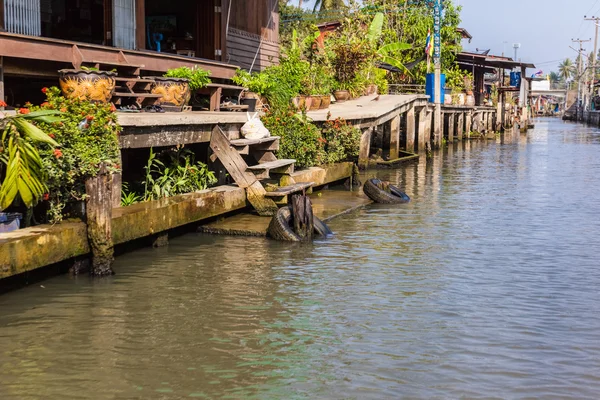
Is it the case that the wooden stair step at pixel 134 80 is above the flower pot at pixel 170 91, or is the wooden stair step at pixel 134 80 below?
above

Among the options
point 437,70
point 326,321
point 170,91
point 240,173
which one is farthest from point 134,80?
point 437,70

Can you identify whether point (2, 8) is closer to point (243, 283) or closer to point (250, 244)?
point (250, 244)

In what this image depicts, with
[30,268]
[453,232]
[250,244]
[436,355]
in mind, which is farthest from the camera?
[453,232]

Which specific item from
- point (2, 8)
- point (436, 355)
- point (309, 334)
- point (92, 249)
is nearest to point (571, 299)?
point (436, 355)

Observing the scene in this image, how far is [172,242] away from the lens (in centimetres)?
1147

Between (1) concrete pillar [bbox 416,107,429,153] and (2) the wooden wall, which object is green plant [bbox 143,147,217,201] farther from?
(1) concrete pillar [bbox 416,107,429,153]

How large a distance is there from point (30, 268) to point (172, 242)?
11.7ft

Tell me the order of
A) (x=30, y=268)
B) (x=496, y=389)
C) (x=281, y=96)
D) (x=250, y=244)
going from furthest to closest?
(x=281, y=96) < (x=250, y=244) < (x=30, y=268) < (x=496, y=389)

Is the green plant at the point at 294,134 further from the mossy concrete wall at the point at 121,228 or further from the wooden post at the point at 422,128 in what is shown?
the wooden post at the point at 422,128

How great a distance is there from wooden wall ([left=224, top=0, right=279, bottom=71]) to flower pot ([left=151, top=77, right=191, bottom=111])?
621cm

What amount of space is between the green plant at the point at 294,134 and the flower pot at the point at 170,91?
2150mm

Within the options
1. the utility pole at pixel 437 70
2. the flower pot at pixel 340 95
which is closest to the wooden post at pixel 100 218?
the flower pot at pixel 340 95

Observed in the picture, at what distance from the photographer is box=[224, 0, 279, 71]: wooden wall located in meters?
20.3

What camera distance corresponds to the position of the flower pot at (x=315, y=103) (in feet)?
73.7
